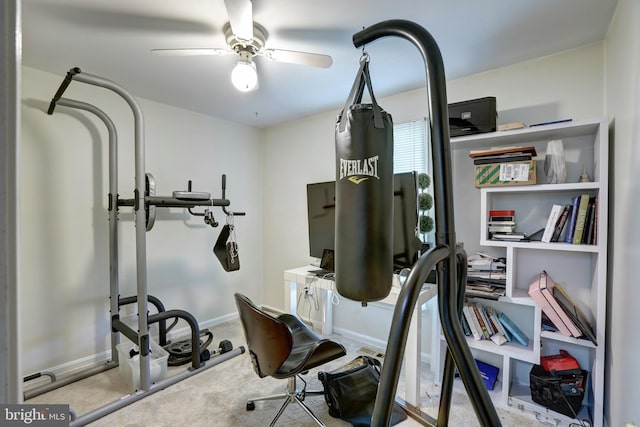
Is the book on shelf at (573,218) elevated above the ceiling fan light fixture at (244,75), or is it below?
below

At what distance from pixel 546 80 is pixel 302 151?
2334 millimetres

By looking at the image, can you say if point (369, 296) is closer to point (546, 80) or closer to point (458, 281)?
point (458, 281)

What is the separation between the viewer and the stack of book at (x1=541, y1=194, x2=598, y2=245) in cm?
178

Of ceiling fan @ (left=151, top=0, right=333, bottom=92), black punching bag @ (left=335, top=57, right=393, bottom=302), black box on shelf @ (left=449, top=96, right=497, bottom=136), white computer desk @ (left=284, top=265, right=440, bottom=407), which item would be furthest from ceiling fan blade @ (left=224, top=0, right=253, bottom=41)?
white computer desk @ (left=284, top=265, right=440, bottom=407)

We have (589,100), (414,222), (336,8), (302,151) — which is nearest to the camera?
(336,8)

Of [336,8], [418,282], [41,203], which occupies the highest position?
[336,8]

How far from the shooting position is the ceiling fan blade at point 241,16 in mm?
1323

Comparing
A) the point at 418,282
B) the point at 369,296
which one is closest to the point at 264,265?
the point at 369,296

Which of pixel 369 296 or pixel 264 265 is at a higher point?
pixel 369 296

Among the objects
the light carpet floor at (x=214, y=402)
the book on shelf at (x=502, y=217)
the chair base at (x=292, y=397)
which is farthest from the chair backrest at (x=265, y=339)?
the book on shelf at (x=502, y=217)

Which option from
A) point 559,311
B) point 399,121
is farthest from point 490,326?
point 399,121

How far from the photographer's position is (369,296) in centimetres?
108

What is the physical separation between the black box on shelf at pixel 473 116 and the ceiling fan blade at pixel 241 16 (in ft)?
4.78

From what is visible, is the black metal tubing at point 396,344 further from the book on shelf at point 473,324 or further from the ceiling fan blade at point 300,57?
the book on shelf at point 473,324
